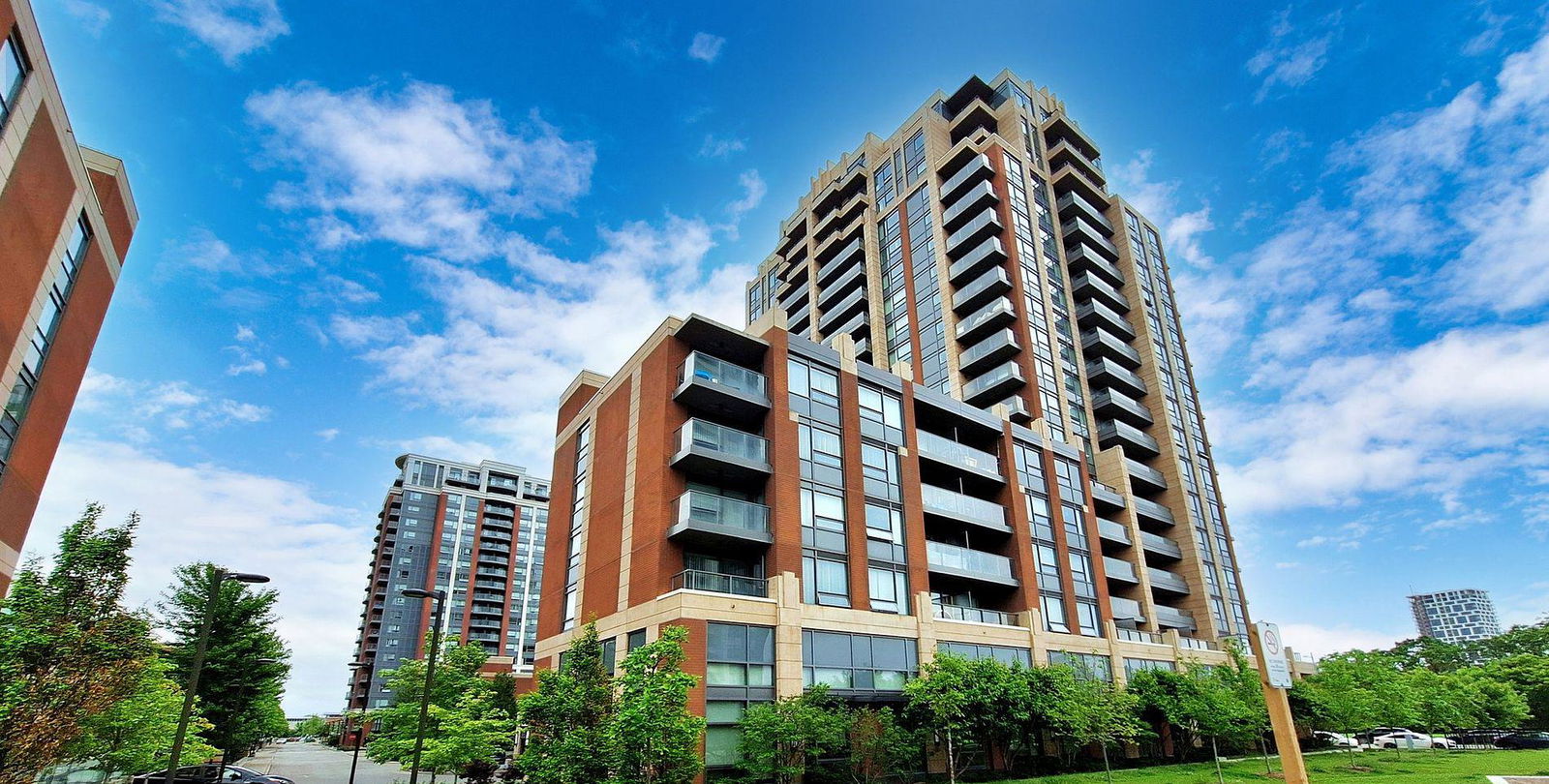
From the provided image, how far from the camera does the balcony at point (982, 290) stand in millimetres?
54500

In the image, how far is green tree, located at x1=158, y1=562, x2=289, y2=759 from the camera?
127ft

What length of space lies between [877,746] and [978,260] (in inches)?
1494

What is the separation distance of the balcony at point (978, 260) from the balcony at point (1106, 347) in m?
9.68

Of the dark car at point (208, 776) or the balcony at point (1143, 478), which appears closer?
the dark car at point (208, 776)

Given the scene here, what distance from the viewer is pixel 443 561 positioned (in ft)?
385

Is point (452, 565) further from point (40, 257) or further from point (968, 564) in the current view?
point (40, 257)

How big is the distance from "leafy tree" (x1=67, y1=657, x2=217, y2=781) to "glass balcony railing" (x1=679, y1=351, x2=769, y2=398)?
726 inches

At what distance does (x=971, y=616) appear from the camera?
34031 mm

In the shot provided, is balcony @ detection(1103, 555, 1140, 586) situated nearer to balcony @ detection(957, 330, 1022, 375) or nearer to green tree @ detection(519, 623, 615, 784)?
balcony @ detection(957, 330, 1022, 375)

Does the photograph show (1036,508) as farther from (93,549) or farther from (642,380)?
(93,549)

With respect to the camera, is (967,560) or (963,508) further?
(963,508)

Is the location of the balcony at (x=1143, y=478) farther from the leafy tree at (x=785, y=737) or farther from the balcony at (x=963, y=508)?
the leafy tree at (x=785, y=737)

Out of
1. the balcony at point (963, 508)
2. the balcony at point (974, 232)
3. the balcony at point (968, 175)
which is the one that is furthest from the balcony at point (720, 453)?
the balcony at point (968, 175)

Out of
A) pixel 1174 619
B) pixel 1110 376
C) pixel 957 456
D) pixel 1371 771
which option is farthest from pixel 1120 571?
pixel 1110 376
